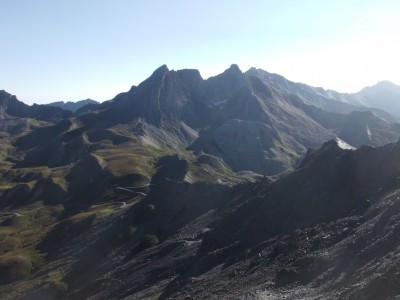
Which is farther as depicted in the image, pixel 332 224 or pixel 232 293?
pixel 332 224

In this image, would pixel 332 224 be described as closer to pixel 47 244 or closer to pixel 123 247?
pixel 123 247

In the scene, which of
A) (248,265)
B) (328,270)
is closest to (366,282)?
(328,270)

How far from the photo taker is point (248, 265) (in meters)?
67.8

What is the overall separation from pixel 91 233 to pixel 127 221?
43.3 ft

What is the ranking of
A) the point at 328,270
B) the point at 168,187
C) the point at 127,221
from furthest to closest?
the point at 168,187 < the point at 127,221 < the point at 328,270

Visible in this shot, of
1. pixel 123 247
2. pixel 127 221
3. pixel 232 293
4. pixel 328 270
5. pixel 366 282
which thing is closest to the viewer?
pixel 366 282

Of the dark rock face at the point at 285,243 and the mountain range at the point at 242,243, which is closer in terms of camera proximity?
the dark rock face at the point at 285,243

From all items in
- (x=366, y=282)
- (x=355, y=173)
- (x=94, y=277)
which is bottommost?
(x=94, y=277)

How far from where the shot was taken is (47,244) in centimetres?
14138

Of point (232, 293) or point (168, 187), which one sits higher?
point (168, 187)

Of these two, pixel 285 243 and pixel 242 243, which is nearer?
pixel 285 243

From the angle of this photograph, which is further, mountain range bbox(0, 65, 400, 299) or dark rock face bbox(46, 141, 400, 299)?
mountain range bbox(0, 65, 400, 299)

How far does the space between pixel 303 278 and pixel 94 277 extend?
190 feet

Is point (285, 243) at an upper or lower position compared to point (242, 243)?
upper
